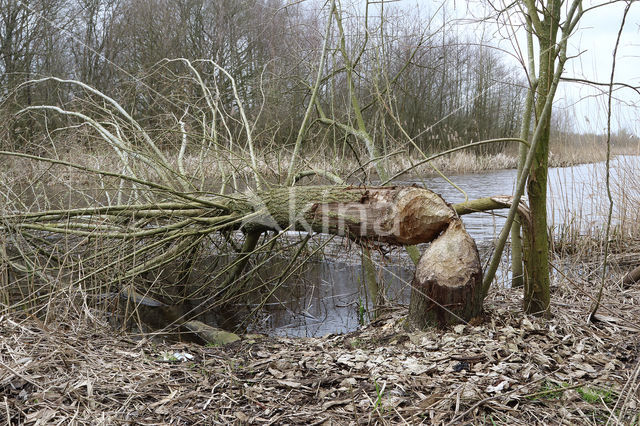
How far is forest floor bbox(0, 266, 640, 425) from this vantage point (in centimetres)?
222

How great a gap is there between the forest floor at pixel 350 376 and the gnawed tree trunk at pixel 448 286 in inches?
3.5

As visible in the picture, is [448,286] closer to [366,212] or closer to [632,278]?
[366,212]

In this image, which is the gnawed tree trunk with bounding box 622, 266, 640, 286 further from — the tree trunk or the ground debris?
the tree trunk

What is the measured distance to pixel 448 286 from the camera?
3107 mm

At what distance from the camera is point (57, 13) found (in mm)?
16859

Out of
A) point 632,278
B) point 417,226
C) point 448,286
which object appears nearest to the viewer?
point 448,286

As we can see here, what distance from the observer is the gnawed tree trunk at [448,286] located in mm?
3107

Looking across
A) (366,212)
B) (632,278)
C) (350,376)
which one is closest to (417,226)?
(366,212)

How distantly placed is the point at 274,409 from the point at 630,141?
6211mm

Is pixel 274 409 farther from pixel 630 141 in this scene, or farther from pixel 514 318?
pixel 630 141

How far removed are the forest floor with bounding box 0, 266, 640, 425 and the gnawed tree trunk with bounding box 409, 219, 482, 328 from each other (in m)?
0.09

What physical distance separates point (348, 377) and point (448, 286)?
0.90 metres

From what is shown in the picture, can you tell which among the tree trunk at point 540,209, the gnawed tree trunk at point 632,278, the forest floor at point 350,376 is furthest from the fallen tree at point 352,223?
the gnawed tree trunk at point 632,278

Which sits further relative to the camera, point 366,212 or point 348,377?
point 366,212
